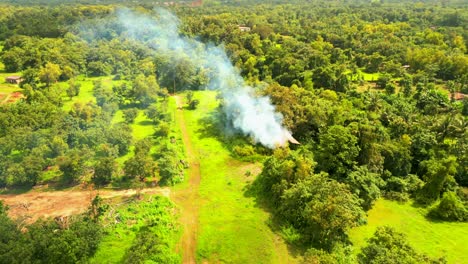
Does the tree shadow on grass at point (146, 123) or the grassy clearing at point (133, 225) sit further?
the tree shadow on grass at point (146, 123)

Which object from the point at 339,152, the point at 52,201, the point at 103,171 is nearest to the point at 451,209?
the point at 339,152

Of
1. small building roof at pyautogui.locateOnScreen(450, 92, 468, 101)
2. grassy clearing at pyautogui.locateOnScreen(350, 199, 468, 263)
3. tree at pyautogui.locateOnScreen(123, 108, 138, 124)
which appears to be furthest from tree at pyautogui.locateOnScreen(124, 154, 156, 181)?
small building roof at pyautogui.locateOnScreen(450, 92, 468, 101)

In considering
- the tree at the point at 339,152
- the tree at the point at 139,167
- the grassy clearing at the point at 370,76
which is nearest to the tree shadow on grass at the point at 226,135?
the tree at the point at 339,152

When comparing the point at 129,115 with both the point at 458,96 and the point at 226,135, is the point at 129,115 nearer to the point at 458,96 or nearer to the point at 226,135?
the point at 226,135

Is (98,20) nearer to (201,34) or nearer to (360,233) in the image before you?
(201,34)

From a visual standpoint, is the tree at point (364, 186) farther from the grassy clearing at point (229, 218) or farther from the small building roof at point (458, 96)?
the small building roof at point (458, 96)

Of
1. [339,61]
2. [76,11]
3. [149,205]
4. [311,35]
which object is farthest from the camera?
[76,11]

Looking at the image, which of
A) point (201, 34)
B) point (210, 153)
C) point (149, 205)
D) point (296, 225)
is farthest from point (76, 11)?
point (296, 225)
